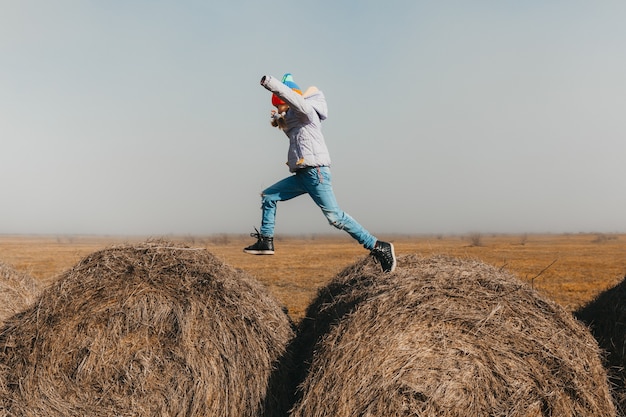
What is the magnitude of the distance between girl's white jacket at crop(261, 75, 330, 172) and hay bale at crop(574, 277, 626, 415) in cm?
287

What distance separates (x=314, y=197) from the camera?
14.9ft

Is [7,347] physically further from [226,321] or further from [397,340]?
[397,340]

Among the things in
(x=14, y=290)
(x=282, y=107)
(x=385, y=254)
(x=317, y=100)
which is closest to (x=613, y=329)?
(x=385, y=254)

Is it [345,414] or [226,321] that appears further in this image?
[226,321]

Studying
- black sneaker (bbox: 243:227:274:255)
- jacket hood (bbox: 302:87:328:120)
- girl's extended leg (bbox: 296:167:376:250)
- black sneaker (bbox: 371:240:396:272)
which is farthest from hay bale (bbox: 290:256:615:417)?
jacket hood (bbox: 302:87:328:120)

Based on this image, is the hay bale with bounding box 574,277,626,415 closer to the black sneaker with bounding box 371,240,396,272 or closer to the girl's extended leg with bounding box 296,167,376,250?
the black sneaker with bounding box 371,240,396,272

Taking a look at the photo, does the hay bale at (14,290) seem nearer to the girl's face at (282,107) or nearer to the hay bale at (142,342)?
the hay bale at (142,342)

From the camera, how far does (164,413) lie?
4.11 m

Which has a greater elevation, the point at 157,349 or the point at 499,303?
the point at 499,303

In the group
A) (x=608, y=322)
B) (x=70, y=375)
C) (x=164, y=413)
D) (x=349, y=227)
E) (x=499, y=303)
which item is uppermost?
(x=349, y=227)

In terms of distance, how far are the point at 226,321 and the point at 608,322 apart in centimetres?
354

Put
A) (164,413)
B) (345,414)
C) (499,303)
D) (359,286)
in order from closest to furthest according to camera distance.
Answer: (345,414) → (499,303) → (164,413) → (359,286)

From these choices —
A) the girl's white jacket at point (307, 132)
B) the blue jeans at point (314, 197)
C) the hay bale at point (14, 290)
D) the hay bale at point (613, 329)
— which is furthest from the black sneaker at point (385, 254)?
the hay bale at point (14, 290)

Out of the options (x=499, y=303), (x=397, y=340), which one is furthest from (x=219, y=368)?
(x=499, y=303)
